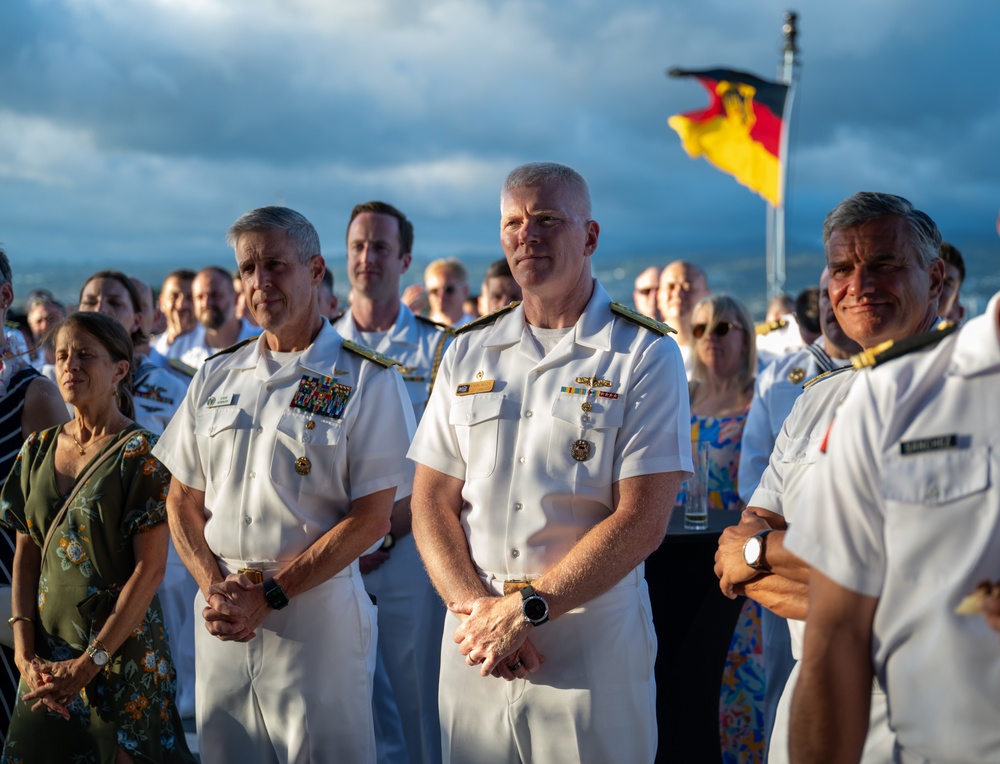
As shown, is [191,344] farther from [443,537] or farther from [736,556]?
[736,556]

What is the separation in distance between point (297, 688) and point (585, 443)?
47.8 inches

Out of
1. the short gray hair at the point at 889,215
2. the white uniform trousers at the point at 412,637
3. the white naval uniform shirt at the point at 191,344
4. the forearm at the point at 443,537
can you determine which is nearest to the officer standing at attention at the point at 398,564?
the white uniform trousers at the point at 412,637

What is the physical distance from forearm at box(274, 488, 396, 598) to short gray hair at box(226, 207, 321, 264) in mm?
873

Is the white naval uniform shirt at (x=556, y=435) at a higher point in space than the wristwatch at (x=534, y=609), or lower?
higher

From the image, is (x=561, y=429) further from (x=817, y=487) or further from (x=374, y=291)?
(x=374, y=291)

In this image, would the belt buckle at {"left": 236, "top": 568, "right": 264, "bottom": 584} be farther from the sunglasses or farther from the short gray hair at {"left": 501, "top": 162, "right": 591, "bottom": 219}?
the sunglasses

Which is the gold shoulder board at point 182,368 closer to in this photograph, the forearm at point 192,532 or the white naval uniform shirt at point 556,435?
the forearm at point 192,532

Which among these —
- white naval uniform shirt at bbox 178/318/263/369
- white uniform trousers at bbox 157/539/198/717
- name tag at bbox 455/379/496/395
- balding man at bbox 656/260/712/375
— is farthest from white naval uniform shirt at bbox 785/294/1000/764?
white naval uniform shirt at bbox 178/318/263/369

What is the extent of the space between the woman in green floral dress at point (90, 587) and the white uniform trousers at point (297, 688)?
0.81ft

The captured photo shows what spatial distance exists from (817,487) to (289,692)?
79.9 inches

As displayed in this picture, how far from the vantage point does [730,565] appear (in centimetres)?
249

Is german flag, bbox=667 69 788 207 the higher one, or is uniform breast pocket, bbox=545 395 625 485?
german flag, bbox=667 69 788 207

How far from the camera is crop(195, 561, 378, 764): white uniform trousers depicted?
3145mm

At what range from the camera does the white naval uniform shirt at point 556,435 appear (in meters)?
2.79
